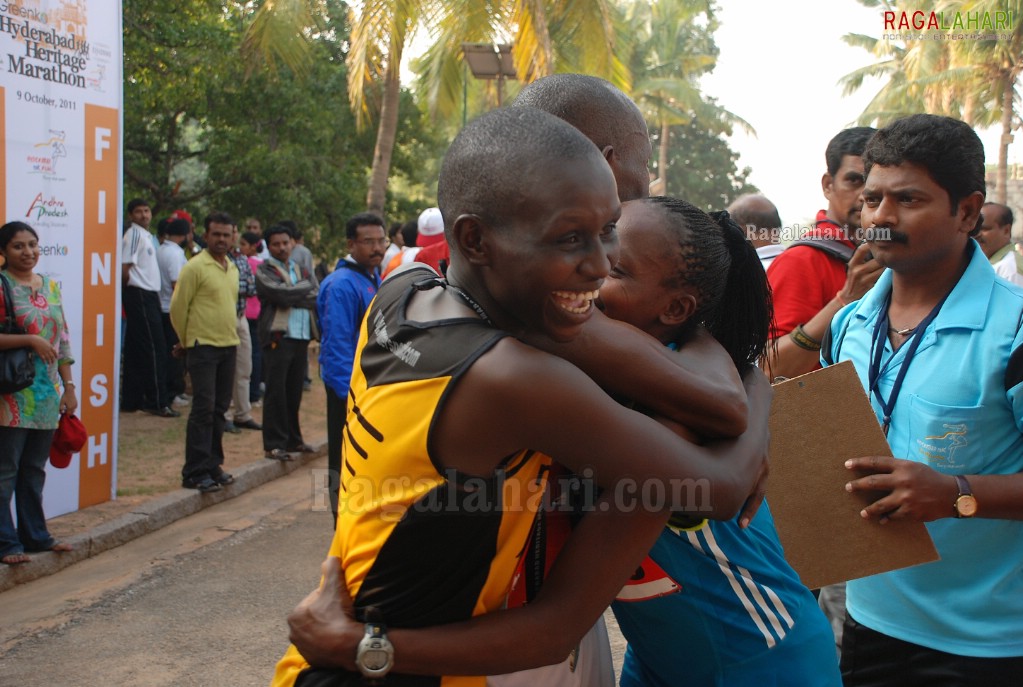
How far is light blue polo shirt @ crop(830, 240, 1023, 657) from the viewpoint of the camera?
242 cm

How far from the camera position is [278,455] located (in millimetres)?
9297

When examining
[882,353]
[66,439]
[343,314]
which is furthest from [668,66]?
[882,353]

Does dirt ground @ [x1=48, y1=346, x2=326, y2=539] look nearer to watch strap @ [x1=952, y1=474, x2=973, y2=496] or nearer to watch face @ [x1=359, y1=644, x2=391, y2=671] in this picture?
watch face @ [x1=359, y1=644, x2=391, y2=671]

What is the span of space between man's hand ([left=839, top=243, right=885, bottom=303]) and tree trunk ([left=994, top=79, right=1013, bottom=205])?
25966 millimetres

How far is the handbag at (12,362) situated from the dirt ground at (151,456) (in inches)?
54.2

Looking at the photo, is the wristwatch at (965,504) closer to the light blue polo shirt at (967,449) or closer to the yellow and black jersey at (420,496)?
the light blue polo shirt at (967,449)

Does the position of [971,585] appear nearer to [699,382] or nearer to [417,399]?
[699,382]

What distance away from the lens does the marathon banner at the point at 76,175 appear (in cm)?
613

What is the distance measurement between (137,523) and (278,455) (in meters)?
2.46

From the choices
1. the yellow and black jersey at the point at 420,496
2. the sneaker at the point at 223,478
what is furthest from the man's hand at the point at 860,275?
the sneaker at the point at 223,478

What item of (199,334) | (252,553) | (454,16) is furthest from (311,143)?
(252,553)

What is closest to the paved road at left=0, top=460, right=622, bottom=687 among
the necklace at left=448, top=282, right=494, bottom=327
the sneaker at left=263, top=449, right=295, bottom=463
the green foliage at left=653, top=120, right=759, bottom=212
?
the sneaker at left=263, top=449, right=295, bottom=463

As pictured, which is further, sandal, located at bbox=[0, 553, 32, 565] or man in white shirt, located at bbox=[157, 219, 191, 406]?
man in white shirt, located at bbox=[157, 219, 191, 406]

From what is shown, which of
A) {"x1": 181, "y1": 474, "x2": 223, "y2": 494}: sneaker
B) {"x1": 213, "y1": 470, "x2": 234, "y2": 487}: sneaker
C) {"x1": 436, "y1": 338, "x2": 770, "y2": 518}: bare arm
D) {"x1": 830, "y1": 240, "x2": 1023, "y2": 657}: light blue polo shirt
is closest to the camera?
{"x1": 436, "y1": 338, "x2": 770, "y2": 518}: bare arm
